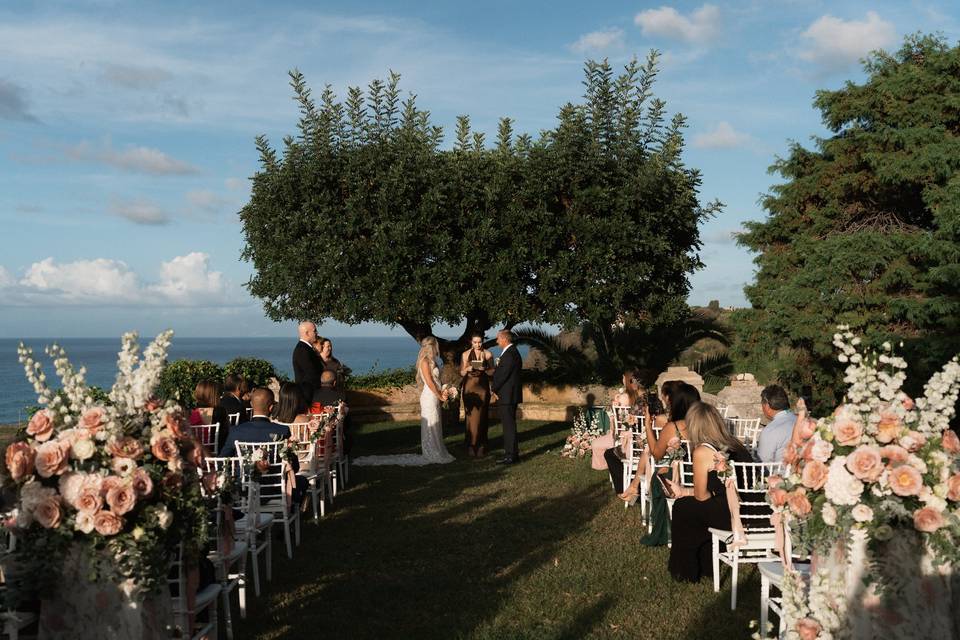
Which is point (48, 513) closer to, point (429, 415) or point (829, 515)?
point (829, 515)

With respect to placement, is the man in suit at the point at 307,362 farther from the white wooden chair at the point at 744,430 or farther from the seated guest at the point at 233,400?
the white wooden chair at the point at 744,430

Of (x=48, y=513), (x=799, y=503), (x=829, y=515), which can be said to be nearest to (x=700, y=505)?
(x=799, y=503)

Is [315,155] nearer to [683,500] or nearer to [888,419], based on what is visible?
[683,500]

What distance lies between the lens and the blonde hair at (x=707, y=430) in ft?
24.0

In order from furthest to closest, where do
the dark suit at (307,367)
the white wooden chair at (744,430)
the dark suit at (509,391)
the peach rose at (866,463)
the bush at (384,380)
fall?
1. the bush at (384,380)
2. the dark suit at (509,391)
3. the dark suit at (307,367)
4. the white wooden chair at (744,430)
5. the peach rose at (866,463)

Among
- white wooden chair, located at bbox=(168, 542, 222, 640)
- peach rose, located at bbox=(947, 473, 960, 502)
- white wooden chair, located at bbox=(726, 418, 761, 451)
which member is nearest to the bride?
white wooden chair, located at bbox=(726, 418, 761, 451)

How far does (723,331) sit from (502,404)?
8.29 m

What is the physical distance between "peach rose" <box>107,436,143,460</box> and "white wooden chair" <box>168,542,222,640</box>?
26.1 inches

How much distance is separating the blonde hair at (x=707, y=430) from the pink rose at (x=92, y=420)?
181 inches

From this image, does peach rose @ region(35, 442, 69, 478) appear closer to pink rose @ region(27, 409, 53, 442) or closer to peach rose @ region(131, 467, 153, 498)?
pink rose @ region(27, 409, 53, 442)

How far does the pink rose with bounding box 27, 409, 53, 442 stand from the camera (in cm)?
414

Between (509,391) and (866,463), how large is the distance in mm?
10874

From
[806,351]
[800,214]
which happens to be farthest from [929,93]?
[806,351]

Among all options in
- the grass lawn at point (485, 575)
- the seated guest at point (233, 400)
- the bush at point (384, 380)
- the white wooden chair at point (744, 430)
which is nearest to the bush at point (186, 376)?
the bush at point (384, 380)
